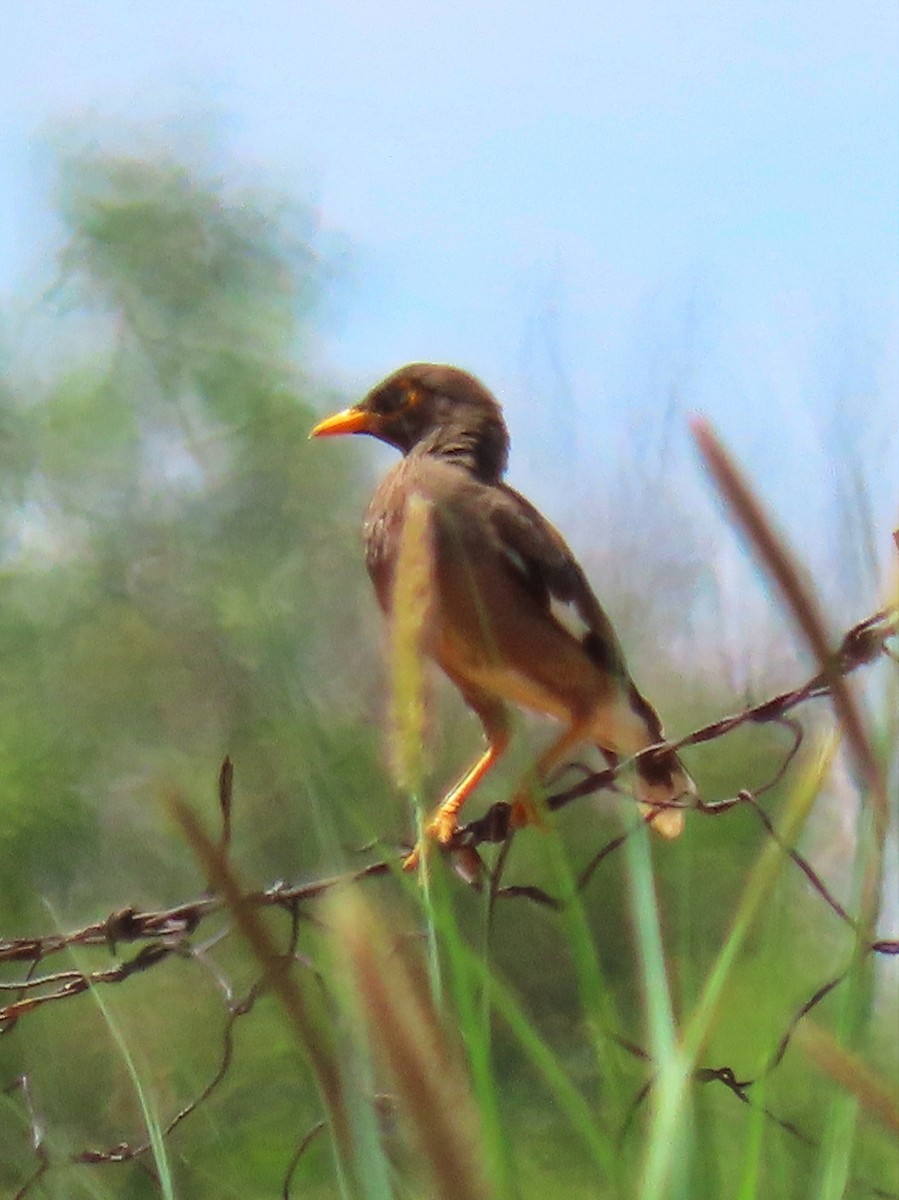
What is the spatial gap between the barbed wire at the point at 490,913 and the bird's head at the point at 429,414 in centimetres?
80

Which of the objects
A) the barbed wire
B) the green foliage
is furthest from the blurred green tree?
the barbed wire

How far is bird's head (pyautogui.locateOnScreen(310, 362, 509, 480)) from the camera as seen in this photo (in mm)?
2279

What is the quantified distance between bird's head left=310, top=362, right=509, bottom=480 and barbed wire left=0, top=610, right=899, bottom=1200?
799mm

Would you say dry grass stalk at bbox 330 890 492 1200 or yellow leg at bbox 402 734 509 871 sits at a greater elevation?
yellow leg at bbox 402 734 509 871

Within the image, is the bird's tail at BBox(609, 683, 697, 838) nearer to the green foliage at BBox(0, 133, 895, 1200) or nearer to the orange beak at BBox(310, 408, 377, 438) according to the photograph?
the green foliage at BBox(0, 133, 895, 1200)

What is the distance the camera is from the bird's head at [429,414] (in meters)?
2.28

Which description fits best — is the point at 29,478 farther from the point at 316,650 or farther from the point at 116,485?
the point at 316,650

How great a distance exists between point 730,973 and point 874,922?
2.8 inches

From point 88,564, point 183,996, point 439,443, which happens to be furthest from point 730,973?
Result: point 88,564

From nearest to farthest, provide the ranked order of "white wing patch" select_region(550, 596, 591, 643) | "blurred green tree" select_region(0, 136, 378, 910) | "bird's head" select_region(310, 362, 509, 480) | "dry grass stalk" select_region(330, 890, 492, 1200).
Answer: "dry grass stalk" select_region(330, 890, 492, 1200), "white wing patch" select_region(550, 596, 591, 643), "bird's head" select_region(310, 362, 509, 480), "blurred green tree" select_region(0, 136, 378, 910)

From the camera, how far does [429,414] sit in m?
2.32

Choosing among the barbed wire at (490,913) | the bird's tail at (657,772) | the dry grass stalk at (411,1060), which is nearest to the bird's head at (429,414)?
the bird's tail at (657,772)

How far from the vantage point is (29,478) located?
5.93m

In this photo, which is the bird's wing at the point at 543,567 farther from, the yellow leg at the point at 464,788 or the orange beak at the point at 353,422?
the orange beak at the point at 353,422
